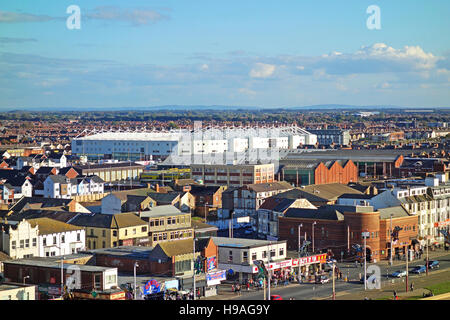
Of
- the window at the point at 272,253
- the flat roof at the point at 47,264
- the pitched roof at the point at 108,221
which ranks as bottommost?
the window at the point at 272,253

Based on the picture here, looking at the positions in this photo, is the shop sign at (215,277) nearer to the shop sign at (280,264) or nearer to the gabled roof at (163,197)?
the shop sign at (280,264)

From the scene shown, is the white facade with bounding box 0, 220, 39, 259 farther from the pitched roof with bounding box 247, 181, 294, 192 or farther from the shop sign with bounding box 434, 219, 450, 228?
the shop sign with bounding box 434, 219, 450, 228

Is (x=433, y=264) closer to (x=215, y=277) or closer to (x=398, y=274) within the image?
(x=398, y=274)

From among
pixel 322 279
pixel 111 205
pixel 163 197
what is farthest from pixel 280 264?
pixel 163 197

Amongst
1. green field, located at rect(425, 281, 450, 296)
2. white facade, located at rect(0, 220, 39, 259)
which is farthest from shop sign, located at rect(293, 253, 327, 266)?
white facade, located at rect(0, 220, 39, 259)

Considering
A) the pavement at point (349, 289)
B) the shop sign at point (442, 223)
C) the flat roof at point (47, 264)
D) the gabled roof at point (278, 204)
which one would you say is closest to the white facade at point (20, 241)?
the flat roof at point (47, 264)

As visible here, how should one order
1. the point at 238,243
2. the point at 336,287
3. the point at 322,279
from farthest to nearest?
the point at 238,243
the point at 322,279
the point at 336,287

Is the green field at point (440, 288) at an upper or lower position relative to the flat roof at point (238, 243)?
lower

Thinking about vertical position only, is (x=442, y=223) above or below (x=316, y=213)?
below

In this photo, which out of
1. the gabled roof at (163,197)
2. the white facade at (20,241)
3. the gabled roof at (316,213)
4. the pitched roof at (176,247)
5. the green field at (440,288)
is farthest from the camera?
the gabled roof at (163,197)
